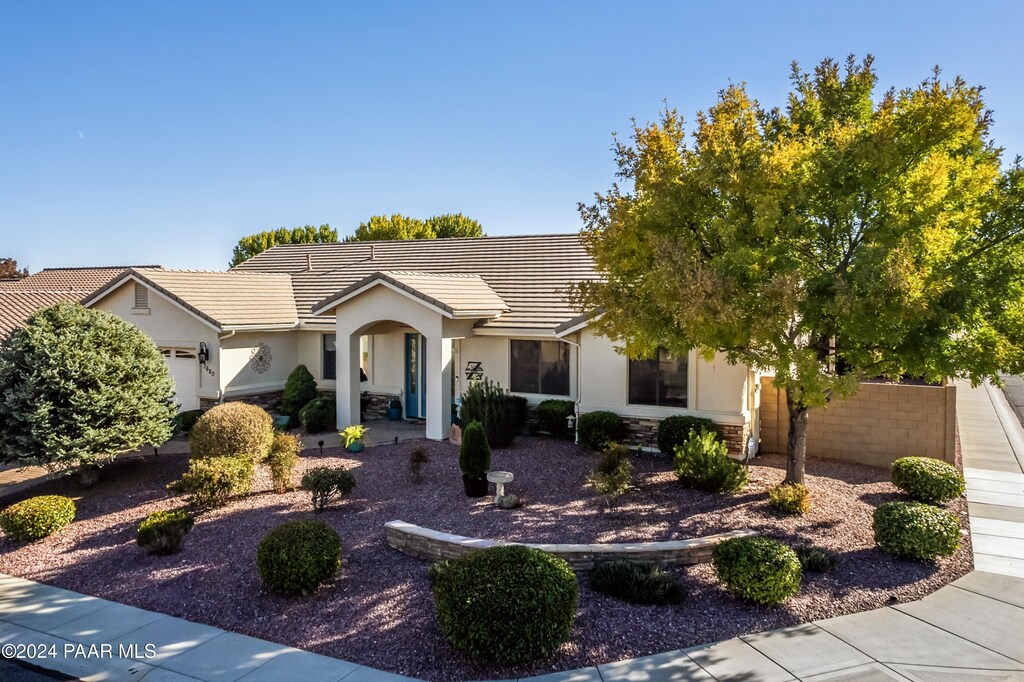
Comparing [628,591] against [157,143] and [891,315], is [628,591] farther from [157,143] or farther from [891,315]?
[157,143]

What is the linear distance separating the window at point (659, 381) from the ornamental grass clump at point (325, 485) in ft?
23.9

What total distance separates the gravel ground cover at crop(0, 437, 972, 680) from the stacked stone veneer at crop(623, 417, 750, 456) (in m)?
0.65

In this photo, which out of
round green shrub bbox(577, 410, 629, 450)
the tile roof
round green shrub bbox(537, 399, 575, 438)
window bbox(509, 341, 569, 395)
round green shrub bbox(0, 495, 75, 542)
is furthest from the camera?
the tile roof

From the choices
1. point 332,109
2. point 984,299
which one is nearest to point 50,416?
point 332,109

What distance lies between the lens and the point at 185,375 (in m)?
18.7

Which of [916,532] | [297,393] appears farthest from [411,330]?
[916,532]

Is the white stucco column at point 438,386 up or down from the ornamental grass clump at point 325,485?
up

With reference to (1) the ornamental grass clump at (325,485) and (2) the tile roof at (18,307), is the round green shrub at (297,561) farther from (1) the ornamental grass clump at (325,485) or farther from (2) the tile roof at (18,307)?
(2) the tile roof at (18,307)

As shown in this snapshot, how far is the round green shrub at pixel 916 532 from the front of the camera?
344 inches

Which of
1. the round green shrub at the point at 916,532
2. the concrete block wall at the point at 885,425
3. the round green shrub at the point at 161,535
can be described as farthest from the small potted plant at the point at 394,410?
the round green shrub at the point at 916,532

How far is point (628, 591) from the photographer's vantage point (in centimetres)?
759

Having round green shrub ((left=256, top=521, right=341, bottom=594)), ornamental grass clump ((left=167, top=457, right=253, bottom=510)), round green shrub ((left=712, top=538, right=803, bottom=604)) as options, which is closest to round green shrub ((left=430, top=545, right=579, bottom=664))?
round green shrub ((left=256, top=521, right=341, bottom=594))

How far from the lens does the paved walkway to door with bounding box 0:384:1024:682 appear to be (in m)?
6.17

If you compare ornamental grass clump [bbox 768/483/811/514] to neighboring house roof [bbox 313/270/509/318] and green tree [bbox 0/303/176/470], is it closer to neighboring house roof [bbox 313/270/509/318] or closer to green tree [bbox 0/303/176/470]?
neighboring house roof [bbox 313/270/509/318]
